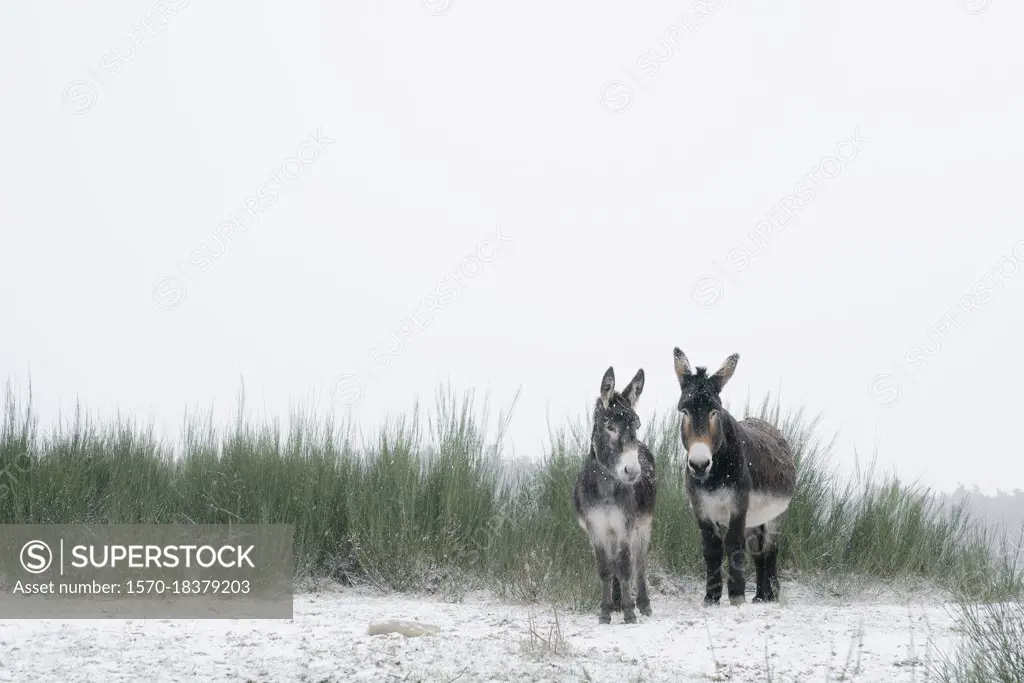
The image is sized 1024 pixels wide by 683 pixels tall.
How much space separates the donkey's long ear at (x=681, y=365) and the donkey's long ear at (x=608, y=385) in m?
0.86

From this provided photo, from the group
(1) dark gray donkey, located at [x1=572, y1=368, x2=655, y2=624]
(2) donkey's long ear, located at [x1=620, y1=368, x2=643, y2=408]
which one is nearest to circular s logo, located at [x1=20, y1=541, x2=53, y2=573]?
(1) dark gray donkey, located at [x1=572, y1=368, x2=655, y2=624]

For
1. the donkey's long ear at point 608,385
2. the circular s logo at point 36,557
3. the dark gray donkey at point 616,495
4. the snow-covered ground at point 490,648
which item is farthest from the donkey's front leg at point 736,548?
the circular s logo at point 36,557

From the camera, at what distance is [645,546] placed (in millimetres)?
6336

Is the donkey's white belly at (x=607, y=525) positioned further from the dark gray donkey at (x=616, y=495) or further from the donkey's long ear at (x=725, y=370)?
the donkey's long ear at (x=725, y=370)

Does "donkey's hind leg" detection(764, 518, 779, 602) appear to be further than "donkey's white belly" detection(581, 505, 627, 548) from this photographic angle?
Yes

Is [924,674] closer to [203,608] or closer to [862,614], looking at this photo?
[862,614]

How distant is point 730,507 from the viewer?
263 inches

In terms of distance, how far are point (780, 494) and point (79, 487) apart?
6.39 metres

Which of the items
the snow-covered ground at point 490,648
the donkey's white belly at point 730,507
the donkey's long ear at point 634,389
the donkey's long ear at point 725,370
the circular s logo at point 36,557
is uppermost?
the donkey's long ear at point 725,370

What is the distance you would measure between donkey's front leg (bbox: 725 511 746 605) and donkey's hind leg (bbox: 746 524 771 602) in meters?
0.43

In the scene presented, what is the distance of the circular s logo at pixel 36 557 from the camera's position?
26.6 feet

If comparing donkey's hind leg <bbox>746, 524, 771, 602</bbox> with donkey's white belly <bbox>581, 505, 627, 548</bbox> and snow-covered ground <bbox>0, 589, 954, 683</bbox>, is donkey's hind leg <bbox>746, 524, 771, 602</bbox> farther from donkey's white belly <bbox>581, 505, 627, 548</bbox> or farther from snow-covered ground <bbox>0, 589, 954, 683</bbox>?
donkey's white belly <bbox>581, 505, 627, 548</bbox>

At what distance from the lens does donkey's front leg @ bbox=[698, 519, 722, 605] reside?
22.3ft

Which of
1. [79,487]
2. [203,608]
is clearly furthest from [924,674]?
[79,487]
